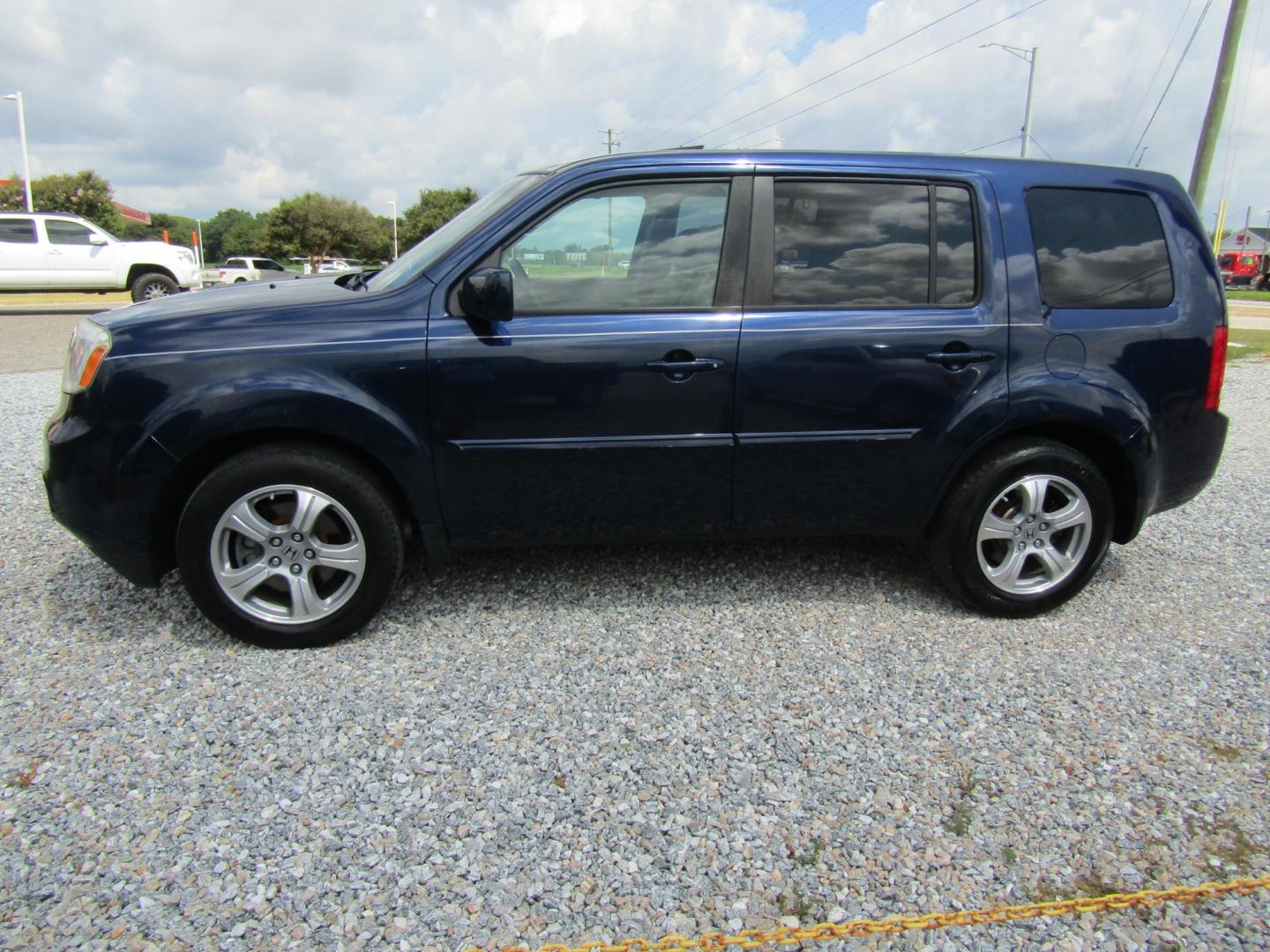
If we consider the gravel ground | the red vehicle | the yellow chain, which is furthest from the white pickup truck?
the red vehicle

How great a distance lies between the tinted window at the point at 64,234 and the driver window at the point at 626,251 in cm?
1653

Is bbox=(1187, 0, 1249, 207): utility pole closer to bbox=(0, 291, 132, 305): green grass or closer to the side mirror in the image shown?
the side mirror

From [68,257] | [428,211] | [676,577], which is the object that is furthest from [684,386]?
[428,211]

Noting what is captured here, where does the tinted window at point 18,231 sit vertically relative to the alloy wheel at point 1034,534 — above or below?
above

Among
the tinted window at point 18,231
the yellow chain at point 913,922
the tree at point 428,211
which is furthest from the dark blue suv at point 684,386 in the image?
the tree at point 428,211

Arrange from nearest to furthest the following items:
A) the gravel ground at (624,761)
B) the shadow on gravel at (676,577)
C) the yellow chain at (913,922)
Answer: the yellow chain at (913,922) → the gravel ground at (624,761) → the shadow on gravel at (676,577)

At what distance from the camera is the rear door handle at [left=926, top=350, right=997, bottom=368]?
11.2ft

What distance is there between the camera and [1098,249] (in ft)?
11.8

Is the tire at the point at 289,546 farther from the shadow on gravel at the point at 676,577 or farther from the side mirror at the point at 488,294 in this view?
the side mirror at the point at 488,294

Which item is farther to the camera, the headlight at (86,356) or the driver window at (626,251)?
the driver window at (626,251)

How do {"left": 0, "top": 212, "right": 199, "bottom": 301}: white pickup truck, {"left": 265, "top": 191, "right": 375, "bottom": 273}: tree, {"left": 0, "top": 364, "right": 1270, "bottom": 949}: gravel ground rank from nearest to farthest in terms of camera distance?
{"left": 0, "top": 364, "right": 1270, "bottom": 949}: gravel ground, {"left": 0, "top": 212, "right": 199, "bottom": 301}: white pickup truck, {"left": 265, "top": 191, "right": 375, "bottom": 273}: tree

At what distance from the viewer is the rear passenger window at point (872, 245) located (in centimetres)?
341

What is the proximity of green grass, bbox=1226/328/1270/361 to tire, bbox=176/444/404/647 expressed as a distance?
1330 cm

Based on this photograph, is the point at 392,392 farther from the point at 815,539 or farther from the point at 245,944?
the point at 815,539
